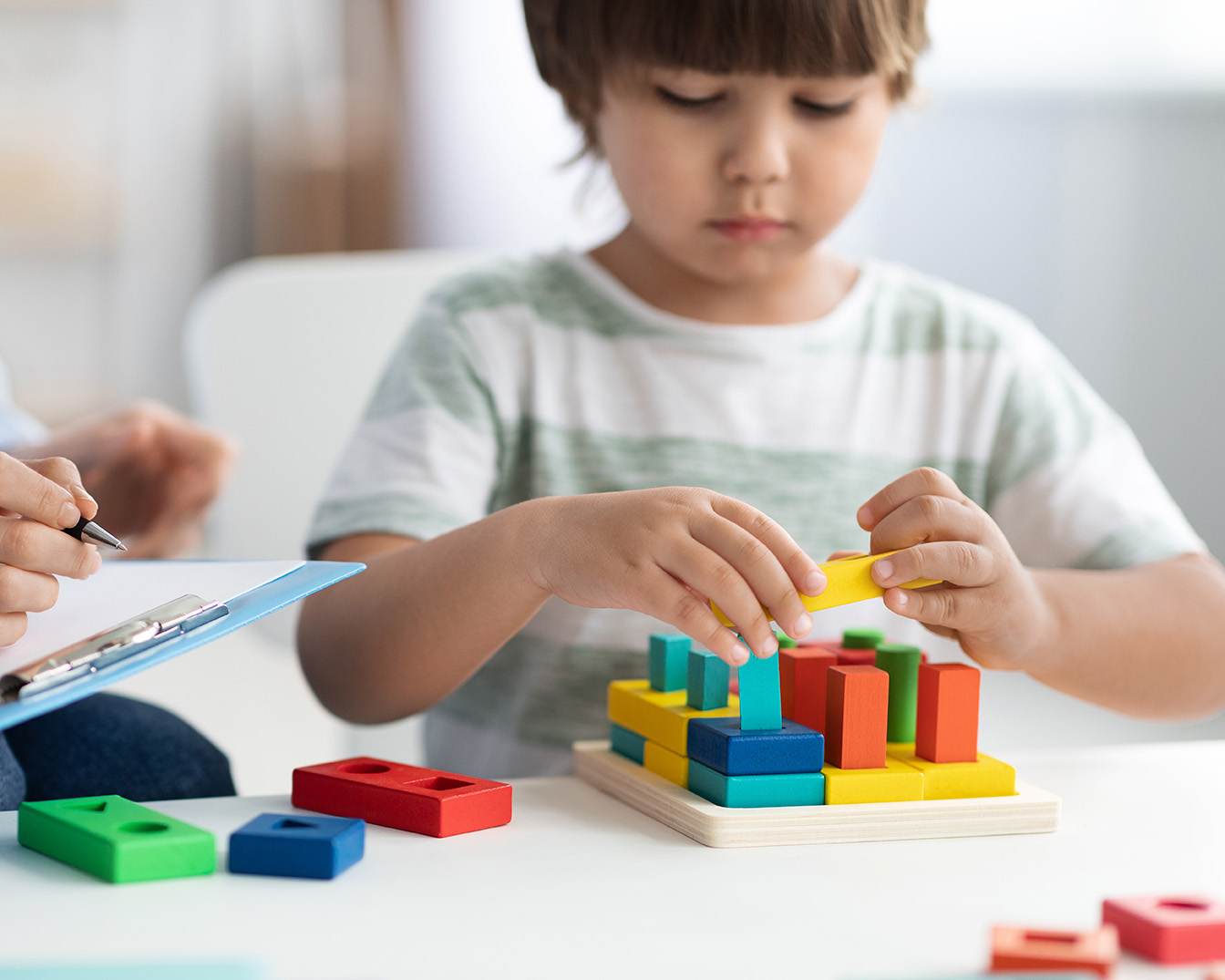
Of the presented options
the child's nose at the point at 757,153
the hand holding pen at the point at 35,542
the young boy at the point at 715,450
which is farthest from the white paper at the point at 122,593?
the child's nose at the point at 757,153

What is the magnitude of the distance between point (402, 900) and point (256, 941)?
5 cm

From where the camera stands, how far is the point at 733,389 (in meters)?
0.82

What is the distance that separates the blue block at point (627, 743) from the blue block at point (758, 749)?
0.17 feet

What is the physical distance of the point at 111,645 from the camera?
0.38m

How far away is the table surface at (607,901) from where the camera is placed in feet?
1.08

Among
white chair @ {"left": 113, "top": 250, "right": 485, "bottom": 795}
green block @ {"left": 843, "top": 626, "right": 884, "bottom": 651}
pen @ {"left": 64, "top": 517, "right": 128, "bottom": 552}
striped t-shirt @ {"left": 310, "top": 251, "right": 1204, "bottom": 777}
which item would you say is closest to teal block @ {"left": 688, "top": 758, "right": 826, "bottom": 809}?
green block @ {"left": 843, "top": 626, "right": 884, "bottom": 651}

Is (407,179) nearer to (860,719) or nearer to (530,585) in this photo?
(530,585)

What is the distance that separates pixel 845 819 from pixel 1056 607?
219mm

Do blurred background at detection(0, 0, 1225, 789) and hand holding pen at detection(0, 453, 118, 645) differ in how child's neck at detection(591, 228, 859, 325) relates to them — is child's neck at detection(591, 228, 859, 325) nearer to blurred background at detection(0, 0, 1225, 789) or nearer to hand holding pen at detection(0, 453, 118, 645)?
hand holding pen at detection(0, 453, 118, 645)

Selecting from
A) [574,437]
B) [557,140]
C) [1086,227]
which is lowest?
[574,437]

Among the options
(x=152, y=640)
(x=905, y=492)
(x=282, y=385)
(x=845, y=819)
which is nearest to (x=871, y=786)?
(x=845, y=819)

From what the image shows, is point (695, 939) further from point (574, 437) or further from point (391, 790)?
→ point (574, 437)

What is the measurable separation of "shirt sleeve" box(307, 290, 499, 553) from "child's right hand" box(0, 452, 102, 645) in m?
0.26

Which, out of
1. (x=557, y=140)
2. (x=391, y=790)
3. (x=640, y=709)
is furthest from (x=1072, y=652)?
(x=557, y=140)
